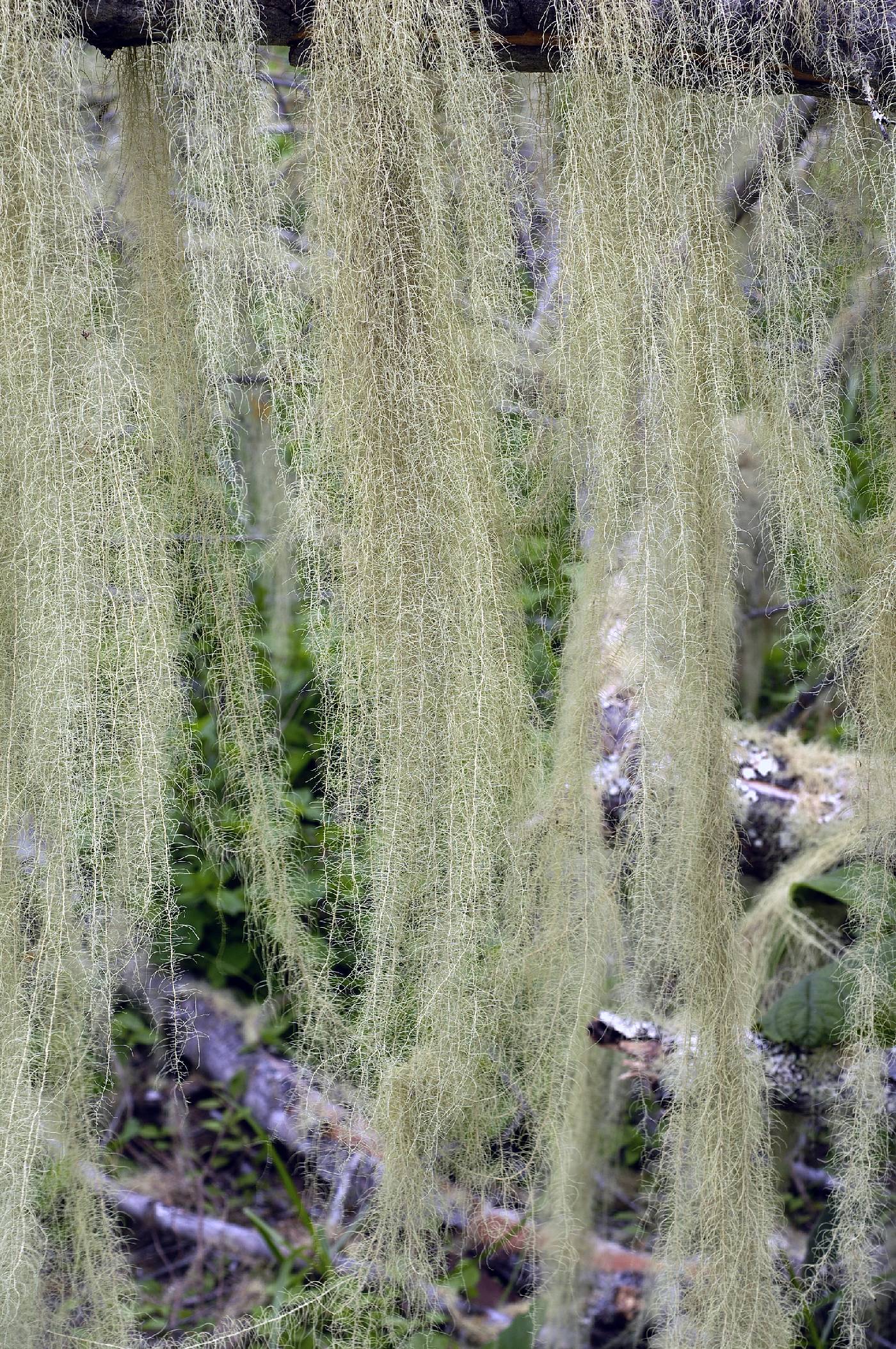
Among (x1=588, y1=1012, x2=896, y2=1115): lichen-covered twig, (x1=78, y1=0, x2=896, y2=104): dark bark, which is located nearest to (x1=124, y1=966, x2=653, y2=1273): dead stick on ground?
(x1=588, y1=1012, x2=896, y2=1115): lichen-covered twig

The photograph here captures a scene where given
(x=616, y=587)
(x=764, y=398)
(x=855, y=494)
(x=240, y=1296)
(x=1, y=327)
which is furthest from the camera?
(x=240, y=1296)

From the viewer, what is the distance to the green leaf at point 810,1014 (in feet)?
4.81

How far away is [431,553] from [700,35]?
1.50 feet

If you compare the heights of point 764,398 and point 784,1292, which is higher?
point 764,398

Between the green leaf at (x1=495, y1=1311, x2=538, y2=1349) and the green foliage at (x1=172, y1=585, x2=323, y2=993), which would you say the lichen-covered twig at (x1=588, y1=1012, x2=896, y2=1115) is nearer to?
the green leaf at (x1=495, y1=1311, x2=538, y2=1349)

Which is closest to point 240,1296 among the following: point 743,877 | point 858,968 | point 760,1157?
point 743,877

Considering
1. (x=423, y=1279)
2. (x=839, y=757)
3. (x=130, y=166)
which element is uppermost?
(x=130, y=166)

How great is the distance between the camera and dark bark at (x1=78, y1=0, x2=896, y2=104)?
0.89 m

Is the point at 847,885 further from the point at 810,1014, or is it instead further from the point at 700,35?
the point at 700,35

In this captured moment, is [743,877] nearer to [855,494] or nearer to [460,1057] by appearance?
[855,494]

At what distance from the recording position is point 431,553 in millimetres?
883

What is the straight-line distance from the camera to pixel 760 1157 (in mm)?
1039

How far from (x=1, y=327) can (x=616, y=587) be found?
0.62m

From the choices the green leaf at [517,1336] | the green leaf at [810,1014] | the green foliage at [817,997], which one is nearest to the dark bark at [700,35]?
the green foliage at [817,997]
